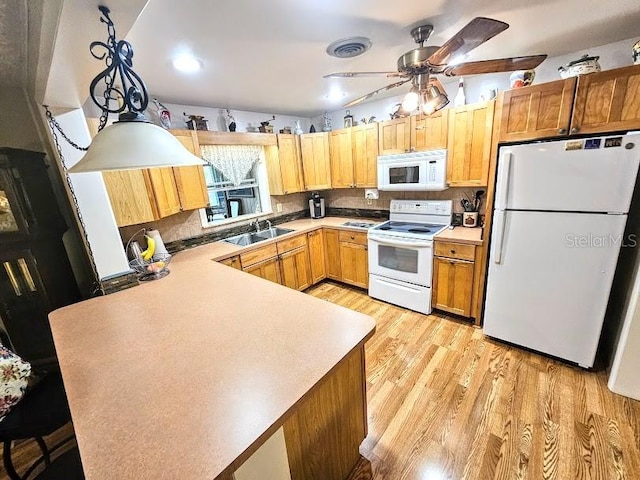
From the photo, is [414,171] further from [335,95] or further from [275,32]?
[275,32]

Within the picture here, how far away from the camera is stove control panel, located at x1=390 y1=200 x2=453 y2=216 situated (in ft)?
9.53

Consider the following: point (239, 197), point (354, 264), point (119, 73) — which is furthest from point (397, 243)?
point (119, 73)

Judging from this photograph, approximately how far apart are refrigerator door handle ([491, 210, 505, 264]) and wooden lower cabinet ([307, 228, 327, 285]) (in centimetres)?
199

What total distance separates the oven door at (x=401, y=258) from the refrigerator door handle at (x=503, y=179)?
717 mm

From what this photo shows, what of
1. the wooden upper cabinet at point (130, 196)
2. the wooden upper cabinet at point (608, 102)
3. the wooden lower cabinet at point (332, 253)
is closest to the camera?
the wooden upper cabinet at point (608, 102)

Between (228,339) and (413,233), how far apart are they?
2205 mm

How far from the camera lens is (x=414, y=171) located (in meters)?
2.77

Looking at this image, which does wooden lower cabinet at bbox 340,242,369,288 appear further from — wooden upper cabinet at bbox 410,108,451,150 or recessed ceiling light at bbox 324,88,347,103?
recessed ceiling light at bbox 324,88,347,103

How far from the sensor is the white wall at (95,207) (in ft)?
5.48

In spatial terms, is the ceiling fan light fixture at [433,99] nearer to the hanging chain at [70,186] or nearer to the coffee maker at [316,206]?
the hanging chain at [70,186]

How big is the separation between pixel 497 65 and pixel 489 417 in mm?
2140

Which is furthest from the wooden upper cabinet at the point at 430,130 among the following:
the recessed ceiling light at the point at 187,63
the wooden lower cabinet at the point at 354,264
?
the recessed ceiling light at the point at 187,63

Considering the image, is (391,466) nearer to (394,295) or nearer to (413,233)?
(394,295)

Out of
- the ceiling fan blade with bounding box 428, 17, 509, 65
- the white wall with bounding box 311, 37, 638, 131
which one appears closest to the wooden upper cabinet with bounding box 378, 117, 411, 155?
the white wall with bounding box 311, 37, 638, 131
